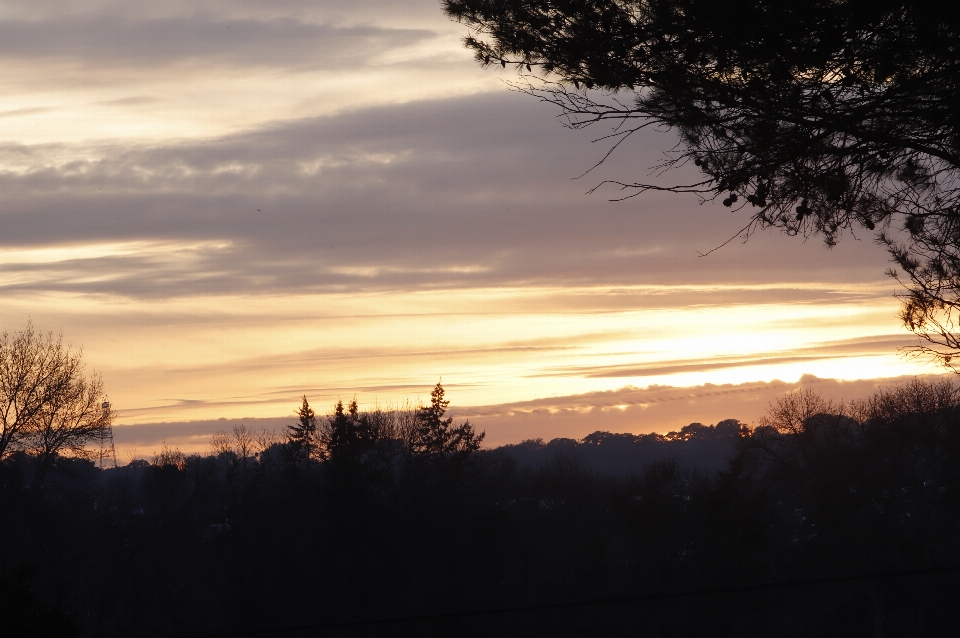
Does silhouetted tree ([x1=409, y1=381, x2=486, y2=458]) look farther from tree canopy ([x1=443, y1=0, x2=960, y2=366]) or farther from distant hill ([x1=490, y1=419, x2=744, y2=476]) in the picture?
tree canopy ([x1=443, y1=0, x2=960, y2=366])

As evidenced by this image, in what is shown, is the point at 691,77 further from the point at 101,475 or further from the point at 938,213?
the point at 101,475

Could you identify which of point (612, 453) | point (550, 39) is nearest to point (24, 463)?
point (612, 453)

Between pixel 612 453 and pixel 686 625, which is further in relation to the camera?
pixel 612 453

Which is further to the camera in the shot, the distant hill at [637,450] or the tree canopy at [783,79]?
the distant hill at [637,450]

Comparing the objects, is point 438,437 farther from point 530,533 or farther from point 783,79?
point 783,79

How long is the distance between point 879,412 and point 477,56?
28641mm

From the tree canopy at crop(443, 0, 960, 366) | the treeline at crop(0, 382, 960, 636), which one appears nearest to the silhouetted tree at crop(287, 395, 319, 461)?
the treeline at crop(0, 382, 960, 636)

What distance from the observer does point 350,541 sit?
107 ft

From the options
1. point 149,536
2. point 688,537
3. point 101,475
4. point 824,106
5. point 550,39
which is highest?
point 550,39

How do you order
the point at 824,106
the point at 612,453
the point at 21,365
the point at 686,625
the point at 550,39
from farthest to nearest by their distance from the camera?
1. the point at 612,453
2. the point at 21,365
3. the point at 686,625
4. the point at 550,39
5. the point at 824,106

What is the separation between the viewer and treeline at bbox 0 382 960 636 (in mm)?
27719

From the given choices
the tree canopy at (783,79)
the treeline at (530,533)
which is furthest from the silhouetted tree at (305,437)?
the tree canopy at (783,79)

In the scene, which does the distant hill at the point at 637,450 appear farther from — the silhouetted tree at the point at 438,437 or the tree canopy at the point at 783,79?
the tree canopy at the point at 783,79

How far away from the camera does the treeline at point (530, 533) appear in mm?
27719
